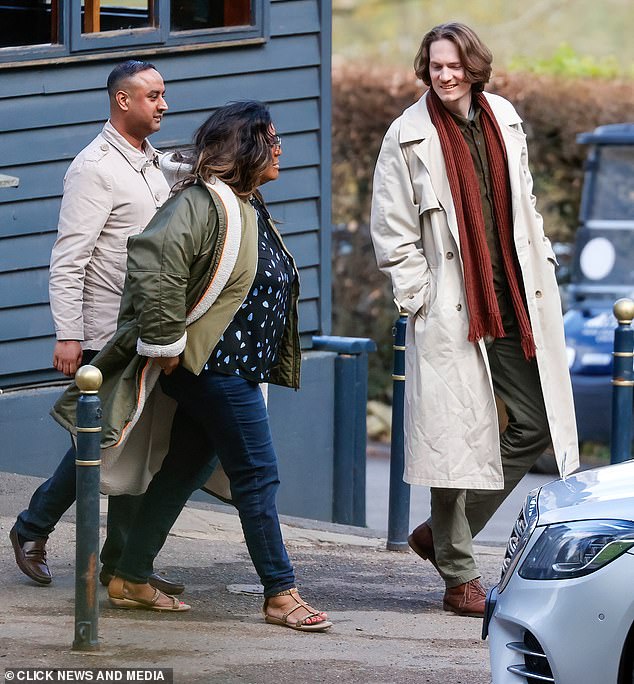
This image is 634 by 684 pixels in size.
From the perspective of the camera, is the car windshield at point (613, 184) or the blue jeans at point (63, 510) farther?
the car windshield at point (613, 184)

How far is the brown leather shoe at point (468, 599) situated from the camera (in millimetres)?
5359

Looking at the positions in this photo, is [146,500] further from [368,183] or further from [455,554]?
[368,183]

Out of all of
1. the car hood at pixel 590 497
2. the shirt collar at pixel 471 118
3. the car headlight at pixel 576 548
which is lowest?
the car headlight at pixel 576 548

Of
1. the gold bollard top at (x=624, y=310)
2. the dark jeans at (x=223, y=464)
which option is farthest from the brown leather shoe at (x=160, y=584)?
the gold bollard top at (x=624, y=310)

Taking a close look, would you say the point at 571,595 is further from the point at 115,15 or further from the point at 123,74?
the point at 115,15

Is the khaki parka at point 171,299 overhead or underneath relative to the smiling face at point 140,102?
underneath

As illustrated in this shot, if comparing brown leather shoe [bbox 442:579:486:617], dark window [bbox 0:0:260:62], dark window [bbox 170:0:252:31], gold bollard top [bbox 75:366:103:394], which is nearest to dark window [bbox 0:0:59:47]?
dark window [bbox 0:0:260:62]

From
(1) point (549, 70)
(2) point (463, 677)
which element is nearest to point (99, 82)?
(2) point (463, 677)

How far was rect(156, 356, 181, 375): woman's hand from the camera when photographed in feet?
15.5

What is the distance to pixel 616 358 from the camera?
6.56 metres

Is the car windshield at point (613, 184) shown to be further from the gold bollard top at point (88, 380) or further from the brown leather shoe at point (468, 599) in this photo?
the gold bollard top at point (88, 380)

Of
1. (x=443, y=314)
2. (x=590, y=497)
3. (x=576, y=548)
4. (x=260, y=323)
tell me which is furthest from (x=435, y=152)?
(x=576, y=548)

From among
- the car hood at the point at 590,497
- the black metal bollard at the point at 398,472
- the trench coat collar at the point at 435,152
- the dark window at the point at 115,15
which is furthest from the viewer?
the dark window at the point at 115,15

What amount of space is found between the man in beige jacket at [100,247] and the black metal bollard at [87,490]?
0.70 meters
